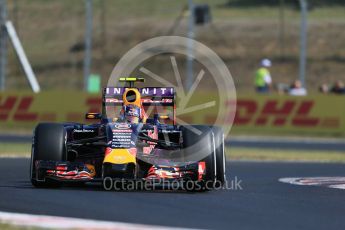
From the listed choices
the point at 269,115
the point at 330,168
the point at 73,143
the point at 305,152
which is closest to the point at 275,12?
the point at 269,115

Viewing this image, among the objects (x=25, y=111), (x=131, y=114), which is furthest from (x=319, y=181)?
(x=25, y=111)

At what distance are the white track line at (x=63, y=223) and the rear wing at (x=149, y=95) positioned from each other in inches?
185

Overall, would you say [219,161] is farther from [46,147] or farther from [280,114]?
[280,114]

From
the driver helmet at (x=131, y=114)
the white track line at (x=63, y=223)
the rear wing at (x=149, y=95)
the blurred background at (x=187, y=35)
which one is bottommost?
the white track line at (x=63, y=223)

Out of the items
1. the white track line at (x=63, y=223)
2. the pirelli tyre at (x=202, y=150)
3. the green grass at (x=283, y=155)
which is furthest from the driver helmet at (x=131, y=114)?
the green grass at (x=283, y=155)

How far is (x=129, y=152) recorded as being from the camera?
11.7 m

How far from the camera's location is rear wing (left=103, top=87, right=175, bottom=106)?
44.3 ft

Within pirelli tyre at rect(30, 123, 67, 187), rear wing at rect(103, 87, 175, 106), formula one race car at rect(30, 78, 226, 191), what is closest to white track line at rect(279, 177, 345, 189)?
formula one race car at rect(30, 78, 226, 191)

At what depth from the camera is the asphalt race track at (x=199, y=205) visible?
9.05 metres

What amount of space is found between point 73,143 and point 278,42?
39145 millimetres

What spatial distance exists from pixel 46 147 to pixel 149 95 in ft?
6.80
